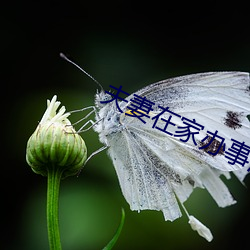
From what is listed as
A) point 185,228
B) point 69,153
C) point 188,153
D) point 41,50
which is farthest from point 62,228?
point 41,50

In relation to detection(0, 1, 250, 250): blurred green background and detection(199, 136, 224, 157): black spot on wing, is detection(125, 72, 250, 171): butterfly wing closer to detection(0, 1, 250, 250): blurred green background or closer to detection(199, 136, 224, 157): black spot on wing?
detection(199, 136, 224, 157): black spot on wing

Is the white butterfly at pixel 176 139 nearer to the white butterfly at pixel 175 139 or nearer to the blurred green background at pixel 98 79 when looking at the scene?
the white butterfly at pixel 175 139

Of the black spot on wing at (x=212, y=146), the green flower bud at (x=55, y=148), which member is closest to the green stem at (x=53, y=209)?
the green flower bud at (x=55, y=148)

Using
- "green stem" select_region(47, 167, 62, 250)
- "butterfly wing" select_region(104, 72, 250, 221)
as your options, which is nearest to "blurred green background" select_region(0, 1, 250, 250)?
"butterfly wing" select_region(104, 72, 250, 221)

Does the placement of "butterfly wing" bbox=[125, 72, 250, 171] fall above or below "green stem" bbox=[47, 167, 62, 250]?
above

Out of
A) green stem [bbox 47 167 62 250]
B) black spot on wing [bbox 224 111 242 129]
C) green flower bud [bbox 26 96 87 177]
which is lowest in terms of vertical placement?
green stem [bbox 47 167 62 250]

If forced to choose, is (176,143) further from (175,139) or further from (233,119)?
(233,119)

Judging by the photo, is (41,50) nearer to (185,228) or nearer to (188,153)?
(185,228)
